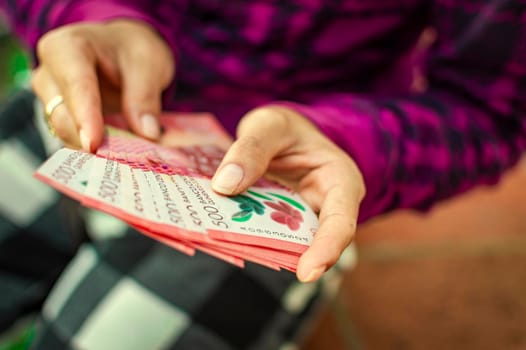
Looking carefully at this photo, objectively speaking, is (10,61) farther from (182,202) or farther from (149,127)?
(182,202)

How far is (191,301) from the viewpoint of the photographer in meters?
0.57

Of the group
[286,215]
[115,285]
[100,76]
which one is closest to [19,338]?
[115,285]

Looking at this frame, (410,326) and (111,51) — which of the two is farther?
(410,326)

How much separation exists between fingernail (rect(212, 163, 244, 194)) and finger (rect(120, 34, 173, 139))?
0.12m

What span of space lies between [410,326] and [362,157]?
460 millimetres

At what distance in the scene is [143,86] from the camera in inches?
18.3

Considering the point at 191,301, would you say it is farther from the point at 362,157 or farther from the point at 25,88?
the point at 25,88

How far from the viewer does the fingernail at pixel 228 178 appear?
34cm

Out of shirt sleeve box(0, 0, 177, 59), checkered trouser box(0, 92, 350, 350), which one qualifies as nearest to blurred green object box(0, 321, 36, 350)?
checkered trouser box(0, 92, 350, 350)

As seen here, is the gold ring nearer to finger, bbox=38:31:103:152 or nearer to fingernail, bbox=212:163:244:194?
finger, bbox=38:31:103:152

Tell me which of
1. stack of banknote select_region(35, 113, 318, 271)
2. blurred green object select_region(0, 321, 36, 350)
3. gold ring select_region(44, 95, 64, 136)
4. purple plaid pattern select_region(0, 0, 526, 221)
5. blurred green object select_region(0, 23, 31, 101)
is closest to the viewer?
stack of banknote select_region(35, 113, 318, 271)

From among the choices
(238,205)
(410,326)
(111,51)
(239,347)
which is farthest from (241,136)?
(410,326)

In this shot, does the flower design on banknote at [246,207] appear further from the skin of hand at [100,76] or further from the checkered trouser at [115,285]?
the checkered trouser at [115,285]

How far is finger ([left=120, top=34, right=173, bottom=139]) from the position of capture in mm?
449
